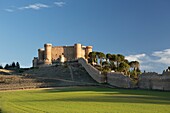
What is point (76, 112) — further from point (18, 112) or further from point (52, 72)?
point (52, 72)

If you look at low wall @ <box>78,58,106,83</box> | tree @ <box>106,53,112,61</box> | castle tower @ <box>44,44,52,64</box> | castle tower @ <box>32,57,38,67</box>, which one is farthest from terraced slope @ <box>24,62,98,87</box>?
castle tower @ <box>32,57,38,67</box>

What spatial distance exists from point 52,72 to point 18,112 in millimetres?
44760

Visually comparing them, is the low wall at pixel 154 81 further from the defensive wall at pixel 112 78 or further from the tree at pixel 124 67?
the tree at pixel 124 67

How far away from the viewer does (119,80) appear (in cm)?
4434

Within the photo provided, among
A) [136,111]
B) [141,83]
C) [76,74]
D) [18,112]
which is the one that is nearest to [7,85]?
[76,74]

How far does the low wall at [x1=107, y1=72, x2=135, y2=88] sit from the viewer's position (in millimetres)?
41772

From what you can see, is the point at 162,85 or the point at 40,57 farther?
the point at 40,57

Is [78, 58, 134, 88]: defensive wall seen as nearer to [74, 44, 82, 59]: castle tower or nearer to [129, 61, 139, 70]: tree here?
[129, 61, 139, 70]: tree

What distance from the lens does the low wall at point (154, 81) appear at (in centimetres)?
3356

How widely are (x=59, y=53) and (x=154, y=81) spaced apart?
49.5 m

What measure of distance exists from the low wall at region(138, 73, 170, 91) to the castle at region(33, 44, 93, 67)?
4169 centimetres

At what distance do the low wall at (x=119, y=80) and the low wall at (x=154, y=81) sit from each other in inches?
90.5

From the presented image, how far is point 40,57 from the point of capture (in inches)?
3346

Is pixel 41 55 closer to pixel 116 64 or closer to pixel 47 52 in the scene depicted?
pixel 47 52
